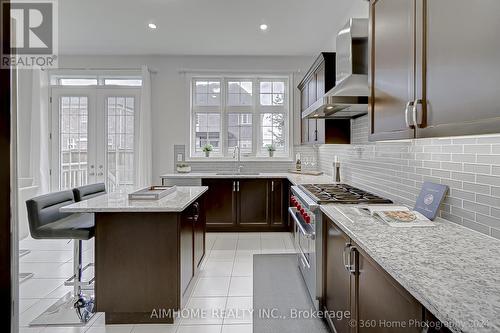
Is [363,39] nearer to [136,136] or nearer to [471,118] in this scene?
[471,118]

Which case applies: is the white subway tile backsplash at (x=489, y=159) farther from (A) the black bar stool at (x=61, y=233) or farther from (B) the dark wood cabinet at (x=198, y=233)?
(A) the black bar stool at (x=61, y=233)

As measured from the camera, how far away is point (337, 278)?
6.09 feet

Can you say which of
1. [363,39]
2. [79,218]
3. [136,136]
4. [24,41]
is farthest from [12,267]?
[136,136]

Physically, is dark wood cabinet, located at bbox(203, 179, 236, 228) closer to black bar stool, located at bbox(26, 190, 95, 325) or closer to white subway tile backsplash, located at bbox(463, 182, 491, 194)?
black bar stool, located at bbox(26, 190, 95, 325)

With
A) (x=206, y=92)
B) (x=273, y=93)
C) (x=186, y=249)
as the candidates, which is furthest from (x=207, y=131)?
(x=186, y=249)

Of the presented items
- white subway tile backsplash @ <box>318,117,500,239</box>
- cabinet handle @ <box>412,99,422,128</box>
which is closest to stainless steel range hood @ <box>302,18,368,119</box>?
white subway tile backsplash @ <box>318,117,500,239</box>

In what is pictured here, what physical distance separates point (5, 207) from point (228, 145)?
4.63 meters

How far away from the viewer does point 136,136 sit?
206 inches

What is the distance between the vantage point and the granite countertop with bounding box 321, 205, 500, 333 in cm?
76

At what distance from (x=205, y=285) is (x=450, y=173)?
2223 mm

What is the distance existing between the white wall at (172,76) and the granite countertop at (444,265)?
403cm

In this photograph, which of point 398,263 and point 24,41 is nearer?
point 398,263

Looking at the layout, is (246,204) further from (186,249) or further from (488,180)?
(488,180)

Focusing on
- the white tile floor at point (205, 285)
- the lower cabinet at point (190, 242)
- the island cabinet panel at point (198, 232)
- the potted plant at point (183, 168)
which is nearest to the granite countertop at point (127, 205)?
Answer: the lower cabinet at point (190, 242)
